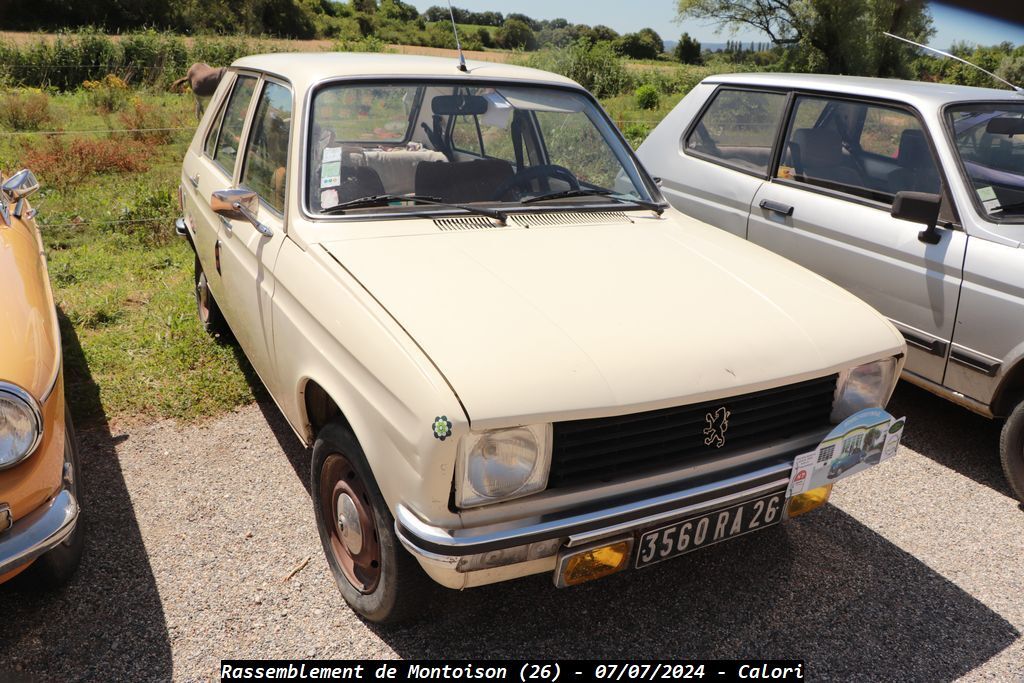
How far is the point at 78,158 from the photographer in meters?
9.23

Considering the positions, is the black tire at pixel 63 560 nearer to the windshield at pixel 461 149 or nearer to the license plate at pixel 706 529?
the windshield at pixel 461 149

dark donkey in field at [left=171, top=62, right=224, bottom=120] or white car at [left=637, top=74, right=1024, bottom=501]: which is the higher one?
white car at [left=637, top=74, right=1024, bottom=501]

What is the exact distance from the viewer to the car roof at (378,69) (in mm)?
3326

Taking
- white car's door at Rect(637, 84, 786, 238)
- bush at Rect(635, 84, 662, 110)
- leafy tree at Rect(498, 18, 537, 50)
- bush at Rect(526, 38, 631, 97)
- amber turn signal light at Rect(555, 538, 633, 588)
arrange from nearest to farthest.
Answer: amber turn signal light at Rect(555, 538, 633, 588)
white car's door at Rect(637, 84, 786, 238)
bush at Rect(526, 38, 631, 97)
bush at Rect(635, 84, 662, 110)
leafy tree at Rect(498, 18, 537, 50)

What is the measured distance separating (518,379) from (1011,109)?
3.78m

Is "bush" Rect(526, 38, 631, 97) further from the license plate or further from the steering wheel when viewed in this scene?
the license plate

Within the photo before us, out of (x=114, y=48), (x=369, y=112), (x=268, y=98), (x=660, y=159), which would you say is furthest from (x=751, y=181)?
(x=114, y=48)

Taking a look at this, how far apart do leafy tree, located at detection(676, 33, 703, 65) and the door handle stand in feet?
180

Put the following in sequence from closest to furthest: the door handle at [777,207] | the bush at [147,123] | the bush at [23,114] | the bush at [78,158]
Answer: the door handle at [777,207] → the bush at [78,158] → the bush at [147,123] → the bush at [23,114]

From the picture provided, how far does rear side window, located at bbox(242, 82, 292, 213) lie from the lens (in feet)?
10.5

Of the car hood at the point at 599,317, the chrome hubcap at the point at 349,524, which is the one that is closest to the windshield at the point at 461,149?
the car hood at the point at 599,317

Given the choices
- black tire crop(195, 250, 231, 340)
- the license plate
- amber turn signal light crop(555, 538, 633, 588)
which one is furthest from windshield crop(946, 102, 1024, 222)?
black tire crop(195, 250, 231, 340)

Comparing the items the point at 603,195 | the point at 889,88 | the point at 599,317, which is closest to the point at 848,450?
the point at 599,317
